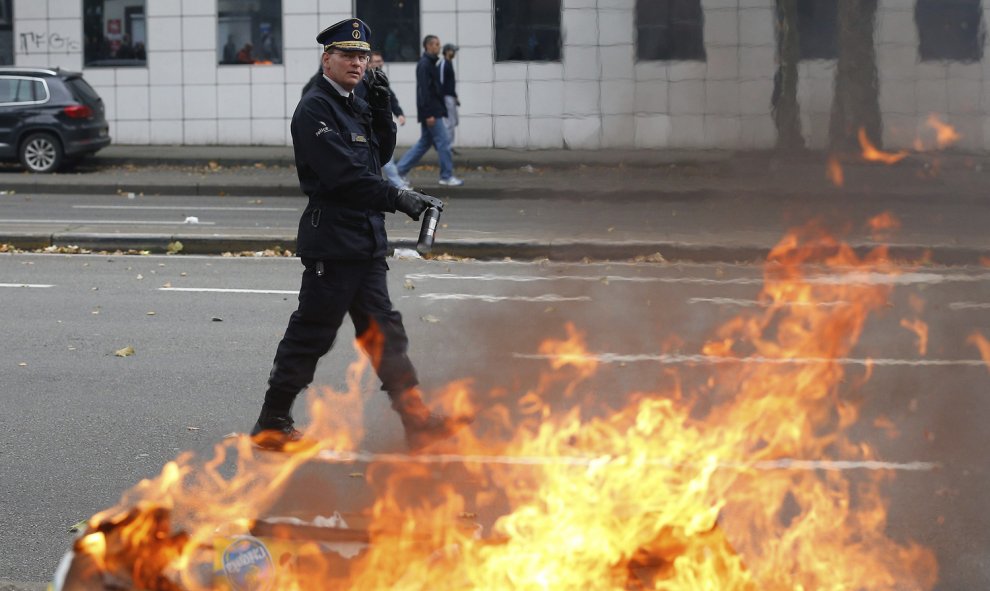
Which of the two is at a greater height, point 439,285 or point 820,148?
point 820,148

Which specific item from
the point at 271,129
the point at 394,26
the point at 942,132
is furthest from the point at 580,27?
the point at 271,129

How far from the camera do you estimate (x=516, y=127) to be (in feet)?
64.1

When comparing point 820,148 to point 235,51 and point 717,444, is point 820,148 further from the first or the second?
point 235,51

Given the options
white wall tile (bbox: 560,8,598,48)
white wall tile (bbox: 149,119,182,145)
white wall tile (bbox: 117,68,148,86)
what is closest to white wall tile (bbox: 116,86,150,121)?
white wall tile (bbox: 117,68,148,86)

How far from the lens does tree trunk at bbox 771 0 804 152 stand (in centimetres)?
382

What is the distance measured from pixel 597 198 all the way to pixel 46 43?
13.3m

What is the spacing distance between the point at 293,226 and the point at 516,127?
7.30 m

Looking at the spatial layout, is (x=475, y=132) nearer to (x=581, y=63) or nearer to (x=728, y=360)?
(x=728, y=360)

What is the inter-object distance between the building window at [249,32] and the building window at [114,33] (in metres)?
1.33

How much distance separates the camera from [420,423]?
5.14 meters

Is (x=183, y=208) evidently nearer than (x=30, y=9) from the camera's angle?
Yes

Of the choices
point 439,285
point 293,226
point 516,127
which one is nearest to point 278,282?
point 439,285

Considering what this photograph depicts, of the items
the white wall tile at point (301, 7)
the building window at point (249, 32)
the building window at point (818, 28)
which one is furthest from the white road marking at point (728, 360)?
the building window at point (249, 32)

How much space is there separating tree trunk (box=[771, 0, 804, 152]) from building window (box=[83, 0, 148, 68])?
1830cm
